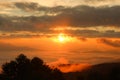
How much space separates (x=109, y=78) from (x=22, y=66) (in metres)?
39.0

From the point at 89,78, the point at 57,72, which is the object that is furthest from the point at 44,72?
the point at 89,78

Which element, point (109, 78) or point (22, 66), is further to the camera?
point (22, 66)

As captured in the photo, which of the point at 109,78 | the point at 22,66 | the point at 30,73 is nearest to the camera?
the point at 109,78

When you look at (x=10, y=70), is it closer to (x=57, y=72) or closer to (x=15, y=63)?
(x=15, y=63)

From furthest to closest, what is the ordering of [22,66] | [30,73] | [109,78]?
[22,66] → [30,73] → [109,78]

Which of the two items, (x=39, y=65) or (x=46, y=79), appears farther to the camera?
(x=39, y=65)

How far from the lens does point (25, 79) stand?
180 m

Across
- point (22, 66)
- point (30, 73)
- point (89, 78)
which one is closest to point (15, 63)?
point (22, 66)

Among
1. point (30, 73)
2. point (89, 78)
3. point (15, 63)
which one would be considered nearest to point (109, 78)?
point (89, 78)

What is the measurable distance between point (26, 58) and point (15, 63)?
15.4 ft

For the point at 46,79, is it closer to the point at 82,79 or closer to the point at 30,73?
the point at 30,73

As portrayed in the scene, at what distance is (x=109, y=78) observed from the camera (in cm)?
16912

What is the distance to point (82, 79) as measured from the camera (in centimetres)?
19262

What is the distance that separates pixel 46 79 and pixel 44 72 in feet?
37.0
